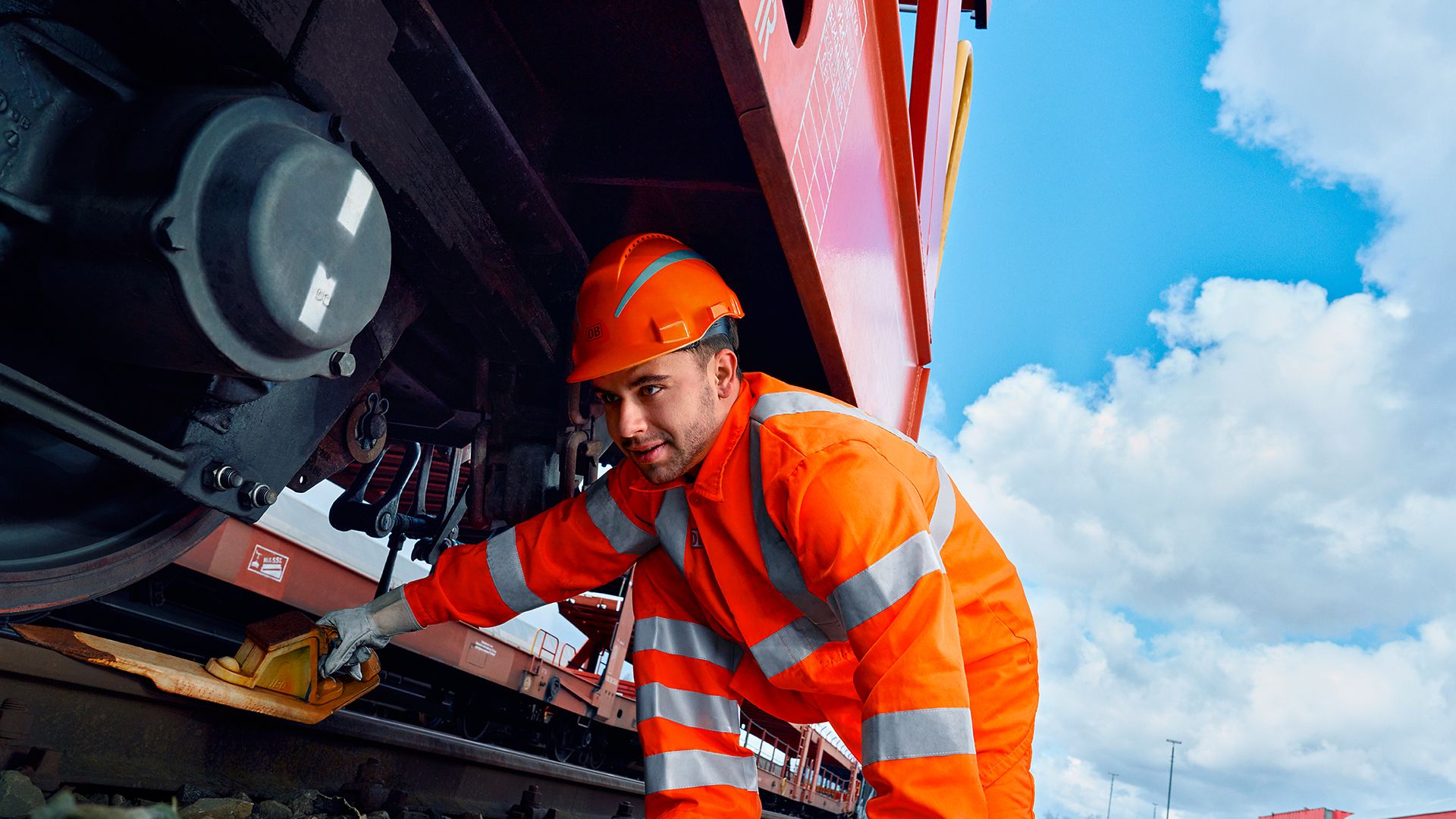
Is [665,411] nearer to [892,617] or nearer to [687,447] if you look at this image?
[687,447]

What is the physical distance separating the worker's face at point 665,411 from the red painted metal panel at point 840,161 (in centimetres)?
29

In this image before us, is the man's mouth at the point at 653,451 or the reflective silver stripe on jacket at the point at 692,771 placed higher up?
the man's mouth at the point at 653,451

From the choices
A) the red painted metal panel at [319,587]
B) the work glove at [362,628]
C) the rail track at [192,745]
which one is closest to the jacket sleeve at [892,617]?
the work glove at [362,628]

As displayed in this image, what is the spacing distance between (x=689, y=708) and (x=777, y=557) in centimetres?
55

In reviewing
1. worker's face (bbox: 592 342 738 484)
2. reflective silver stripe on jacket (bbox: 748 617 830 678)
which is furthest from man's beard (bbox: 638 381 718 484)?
reflective silver stripe on jacket (bbox: 748 617 830 678)

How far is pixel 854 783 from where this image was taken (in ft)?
42.4

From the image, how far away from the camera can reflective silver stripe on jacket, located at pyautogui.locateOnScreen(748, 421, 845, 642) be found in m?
2.17

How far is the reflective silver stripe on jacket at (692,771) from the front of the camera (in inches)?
92.7

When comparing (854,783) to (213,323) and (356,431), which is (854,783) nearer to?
(356,431)

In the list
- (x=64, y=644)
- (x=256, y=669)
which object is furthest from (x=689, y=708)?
(x=64, y=644)

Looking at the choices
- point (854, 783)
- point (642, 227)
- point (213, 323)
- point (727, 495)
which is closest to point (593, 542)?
point (727, 495)

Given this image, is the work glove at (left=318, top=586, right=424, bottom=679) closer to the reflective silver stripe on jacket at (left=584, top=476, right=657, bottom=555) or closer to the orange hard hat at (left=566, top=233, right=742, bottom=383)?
the reflective silver stripe on jacket at (left=584, top=476, right=657, bottom=555)

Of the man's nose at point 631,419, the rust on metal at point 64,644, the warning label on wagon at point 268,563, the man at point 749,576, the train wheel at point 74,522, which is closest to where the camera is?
the train wheel at point 74,522

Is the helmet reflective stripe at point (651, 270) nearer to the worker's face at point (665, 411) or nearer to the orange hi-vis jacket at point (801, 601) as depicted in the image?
the worker's face at point (665, 411)
